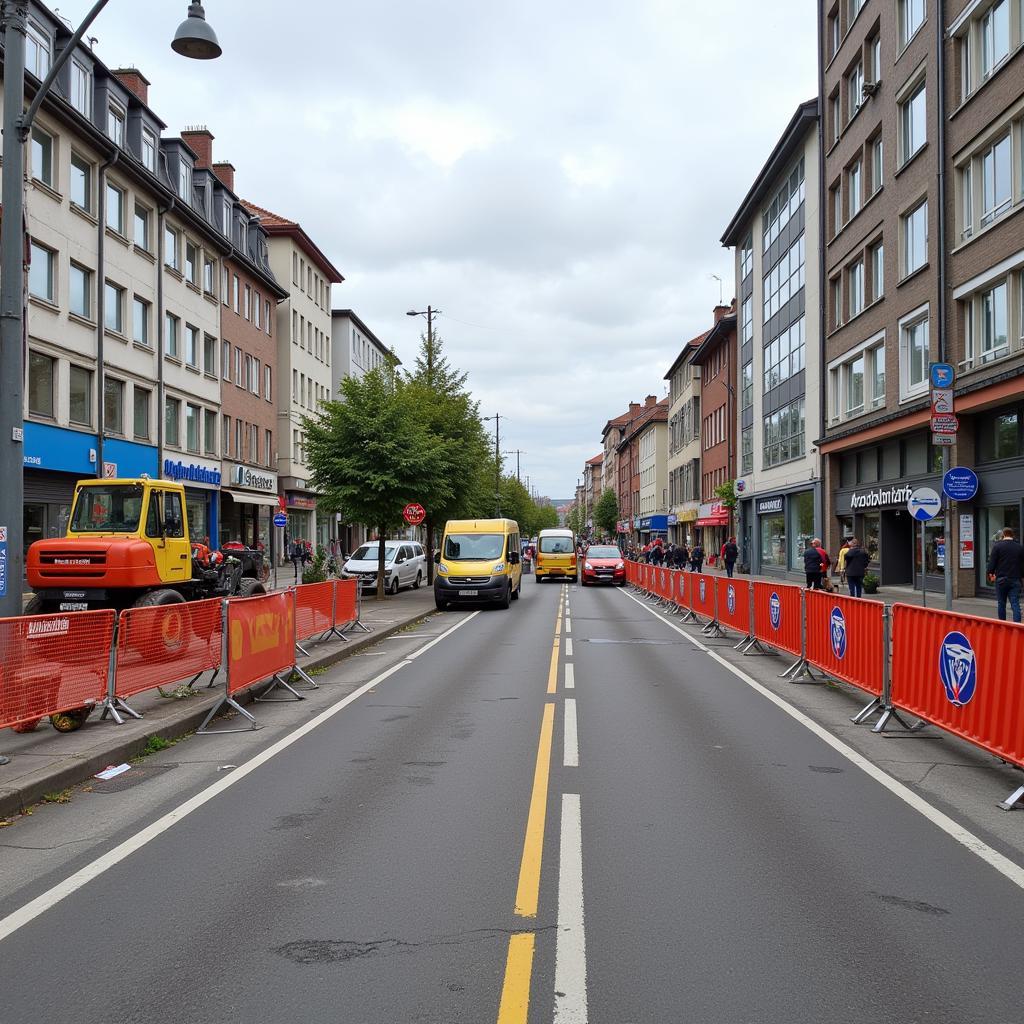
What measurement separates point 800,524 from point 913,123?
15811 mm

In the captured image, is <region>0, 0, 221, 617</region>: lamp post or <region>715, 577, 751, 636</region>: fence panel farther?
<region>715, 577, 751, 636</region>: fence panel

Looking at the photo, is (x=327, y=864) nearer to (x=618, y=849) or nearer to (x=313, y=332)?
(x=618, y=849)

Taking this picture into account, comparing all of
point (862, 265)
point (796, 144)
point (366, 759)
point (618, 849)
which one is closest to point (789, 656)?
point (366, 759)

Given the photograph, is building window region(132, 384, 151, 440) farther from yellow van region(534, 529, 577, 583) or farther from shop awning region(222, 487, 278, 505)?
yellow van region(534, 529, 577, 583)

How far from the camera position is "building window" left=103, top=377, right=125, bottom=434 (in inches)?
1143

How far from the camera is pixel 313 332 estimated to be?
5625 cm

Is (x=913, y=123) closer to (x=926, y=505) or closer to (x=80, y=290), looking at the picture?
(x=926, y=505)

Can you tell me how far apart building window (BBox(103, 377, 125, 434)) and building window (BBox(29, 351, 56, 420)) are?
2725 millimetres

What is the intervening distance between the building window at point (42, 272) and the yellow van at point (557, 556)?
24325 millimetres

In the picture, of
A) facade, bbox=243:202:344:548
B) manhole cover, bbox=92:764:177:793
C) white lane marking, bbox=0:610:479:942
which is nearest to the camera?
white lane marking, bbox=0:610:479:942

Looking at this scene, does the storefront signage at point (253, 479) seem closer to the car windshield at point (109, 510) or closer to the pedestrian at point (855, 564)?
the pedestrian at point (855, 564)

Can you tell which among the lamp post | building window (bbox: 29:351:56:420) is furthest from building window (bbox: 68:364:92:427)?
the lamp post

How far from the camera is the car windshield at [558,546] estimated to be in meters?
44.6

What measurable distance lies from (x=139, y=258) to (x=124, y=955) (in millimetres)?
31498
